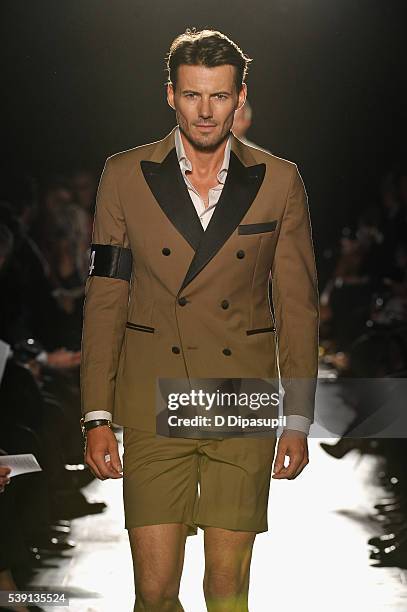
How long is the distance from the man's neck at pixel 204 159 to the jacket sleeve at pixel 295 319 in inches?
8.7

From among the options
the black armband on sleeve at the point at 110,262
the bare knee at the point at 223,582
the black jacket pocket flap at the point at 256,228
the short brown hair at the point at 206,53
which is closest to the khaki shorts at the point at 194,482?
the bare knee at the point at 223,582

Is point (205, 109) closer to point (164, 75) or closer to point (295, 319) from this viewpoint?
point (295, 319)

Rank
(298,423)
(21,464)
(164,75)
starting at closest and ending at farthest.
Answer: (298,423)
(21,464)
(164,75)

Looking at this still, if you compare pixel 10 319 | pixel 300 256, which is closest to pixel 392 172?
pixel 10 319

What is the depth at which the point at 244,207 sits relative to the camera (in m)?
3.88

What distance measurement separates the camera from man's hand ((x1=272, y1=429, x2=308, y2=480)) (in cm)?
377

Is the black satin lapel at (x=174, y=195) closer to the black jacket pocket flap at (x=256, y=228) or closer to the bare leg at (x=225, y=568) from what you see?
the black jacket pocket flap at (x=256, y=228)

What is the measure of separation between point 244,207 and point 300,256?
0.18 meters

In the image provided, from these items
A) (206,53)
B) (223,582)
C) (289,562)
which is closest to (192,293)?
(206,53)

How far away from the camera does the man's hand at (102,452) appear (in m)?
3.71

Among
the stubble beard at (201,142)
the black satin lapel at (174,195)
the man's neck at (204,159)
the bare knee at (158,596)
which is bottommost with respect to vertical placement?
the bare knee at (158,596)

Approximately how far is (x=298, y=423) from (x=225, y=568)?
39 cm

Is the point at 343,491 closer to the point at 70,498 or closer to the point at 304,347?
the point at 70,498

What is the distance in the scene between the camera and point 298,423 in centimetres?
383
